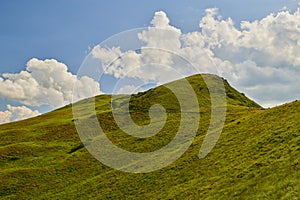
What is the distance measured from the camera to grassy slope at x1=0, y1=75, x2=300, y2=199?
32.0 metres

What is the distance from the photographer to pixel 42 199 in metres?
50.4

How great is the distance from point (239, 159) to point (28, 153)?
50888 millimetres

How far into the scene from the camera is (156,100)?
114 meters

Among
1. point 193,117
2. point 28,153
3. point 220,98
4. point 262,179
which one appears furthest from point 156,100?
point 262,179

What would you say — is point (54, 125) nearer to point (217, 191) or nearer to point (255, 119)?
point (255, 119)

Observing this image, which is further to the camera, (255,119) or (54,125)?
(54,125)

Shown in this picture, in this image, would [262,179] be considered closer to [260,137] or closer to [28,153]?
[260,137]

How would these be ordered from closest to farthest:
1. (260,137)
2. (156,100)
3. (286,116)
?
(260,137), (286,116), (156,100)

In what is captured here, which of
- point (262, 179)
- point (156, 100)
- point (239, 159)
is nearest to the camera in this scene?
point (262, 179)

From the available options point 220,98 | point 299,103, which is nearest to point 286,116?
point 299,103

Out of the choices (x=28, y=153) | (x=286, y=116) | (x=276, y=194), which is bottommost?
(x=276, y=194)

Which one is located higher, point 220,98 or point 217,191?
point 220,98

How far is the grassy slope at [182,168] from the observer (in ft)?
105

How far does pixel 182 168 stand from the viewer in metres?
45.8
